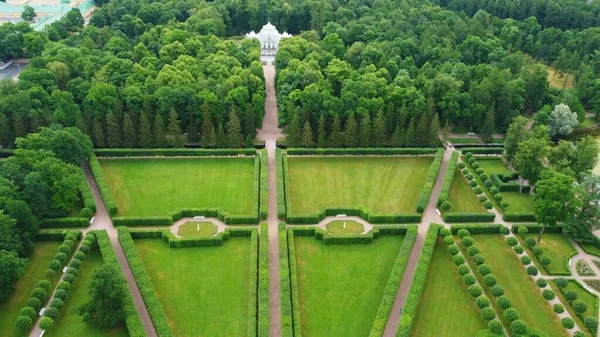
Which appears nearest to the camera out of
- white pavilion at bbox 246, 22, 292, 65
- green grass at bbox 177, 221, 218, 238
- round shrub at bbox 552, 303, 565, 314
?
round shrub at bbox 552, 303, 565, 314

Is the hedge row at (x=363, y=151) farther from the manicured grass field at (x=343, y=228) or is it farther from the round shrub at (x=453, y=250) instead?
the round shrub at (x=453, y=250)

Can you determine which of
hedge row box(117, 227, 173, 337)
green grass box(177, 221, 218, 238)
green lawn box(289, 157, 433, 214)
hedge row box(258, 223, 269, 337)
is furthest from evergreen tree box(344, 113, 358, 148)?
hedge row box(117, 227, 173, 337)

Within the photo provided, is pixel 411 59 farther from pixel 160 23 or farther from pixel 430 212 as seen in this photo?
pixel 160 23

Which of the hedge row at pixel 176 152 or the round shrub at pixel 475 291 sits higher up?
the hedge row at pixel 176 152

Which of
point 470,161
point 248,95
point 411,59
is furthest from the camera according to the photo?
point 411,59

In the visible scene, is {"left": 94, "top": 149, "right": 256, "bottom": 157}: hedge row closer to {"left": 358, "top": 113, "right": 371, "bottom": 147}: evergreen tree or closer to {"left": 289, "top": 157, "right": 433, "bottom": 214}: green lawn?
{"left": 289, "top": 157, "right": 433, "bottom": 214}: green lawn

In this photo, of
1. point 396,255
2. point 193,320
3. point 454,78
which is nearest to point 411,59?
point 454,78

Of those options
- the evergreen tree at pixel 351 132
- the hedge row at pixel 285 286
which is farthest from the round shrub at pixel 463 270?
the evergreen tree at pixel 351 132
